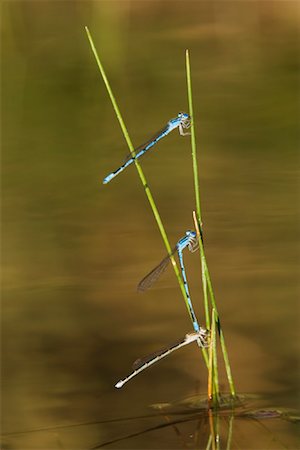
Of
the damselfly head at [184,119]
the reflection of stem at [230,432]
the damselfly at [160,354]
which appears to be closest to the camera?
the reflection of stem at [230,432]

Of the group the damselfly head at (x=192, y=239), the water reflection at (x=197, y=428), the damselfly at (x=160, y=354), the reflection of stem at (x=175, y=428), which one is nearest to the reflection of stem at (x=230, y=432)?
the water reflection at (x=197, y=428)

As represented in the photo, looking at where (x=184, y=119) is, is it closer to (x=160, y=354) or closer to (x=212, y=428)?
(x=160, y=354)

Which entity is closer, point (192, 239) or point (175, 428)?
point (175, 428)

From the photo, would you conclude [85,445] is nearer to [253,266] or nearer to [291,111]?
[253,266]

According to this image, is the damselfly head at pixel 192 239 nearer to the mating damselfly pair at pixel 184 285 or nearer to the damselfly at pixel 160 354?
the mating damselfly pair at pixel 184 285

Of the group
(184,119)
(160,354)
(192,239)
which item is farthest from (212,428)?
(184,119)

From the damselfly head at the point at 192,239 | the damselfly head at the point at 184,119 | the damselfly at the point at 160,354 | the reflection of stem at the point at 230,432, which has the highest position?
the damselfly head at the point at 184,119

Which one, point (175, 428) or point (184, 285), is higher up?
point (184, 285)

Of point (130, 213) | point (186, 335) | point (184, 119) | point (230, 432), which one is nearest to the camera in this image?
point (230, 432)

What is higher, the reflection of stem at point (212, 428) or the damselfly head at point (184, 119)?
the damselfly head at point (184, 119)
